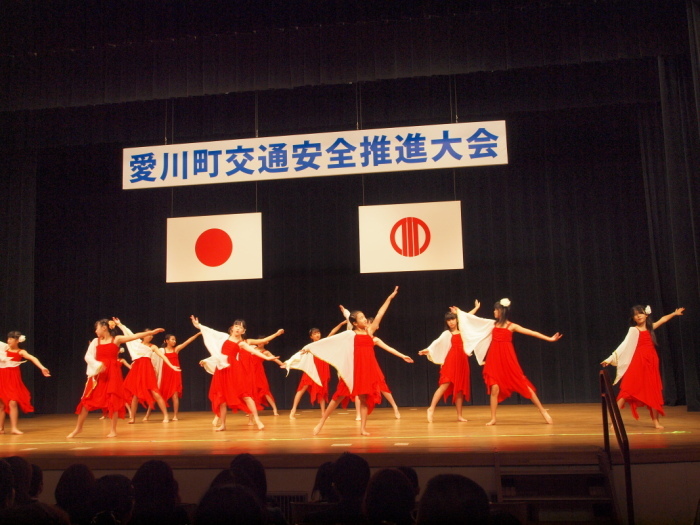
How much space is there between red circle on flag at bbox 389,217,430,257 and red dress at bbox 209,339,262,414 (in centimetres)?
284

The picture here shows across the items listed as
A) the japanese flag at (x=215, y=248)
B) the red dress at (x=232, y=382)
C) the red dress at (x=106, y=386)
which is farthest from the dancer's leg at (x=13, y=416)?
the japanese flag at (x=215, y=248)

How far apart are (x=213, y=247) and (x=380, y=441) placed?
4851mm

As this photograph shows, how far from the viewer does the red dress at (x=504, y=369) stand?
24.0 feet

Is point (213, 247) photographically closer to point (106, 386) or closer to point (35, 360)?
point (35, 360)

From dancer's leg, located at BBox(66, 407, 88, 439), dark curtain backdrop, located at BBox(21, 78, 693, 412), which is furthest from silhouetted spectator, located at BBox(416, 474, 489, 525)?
dark curtain backdrop, located at BBox(21, 78, 693, 412)

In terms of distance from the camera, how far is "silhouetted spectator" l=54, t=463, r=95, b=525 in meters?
2.90

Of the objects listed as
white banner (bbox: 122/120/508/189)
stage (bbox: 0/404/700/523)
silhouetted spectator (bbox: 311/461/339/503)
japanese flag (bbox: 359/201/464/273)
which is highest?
white banner (bbox: 122/120/508/189)

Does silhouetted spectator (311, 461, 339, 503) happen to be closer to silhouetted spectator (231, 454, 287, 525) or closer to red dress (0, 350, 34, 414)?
silhouetted spectator (231, 454, 287, 525)

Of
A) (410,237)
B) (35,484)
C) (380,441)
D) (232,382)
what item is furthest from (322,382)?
(35,484)

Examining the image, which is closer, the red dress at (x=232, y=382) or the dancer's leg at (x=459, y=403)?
the red dress at (x=232, y=382)

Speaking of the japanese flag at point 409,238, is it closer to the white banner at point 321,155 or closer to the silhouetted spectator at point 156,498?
the white banner at point 321,155

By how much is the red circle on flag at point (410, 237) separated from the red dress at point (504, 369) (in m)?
2.32

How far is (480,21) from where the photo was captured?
8.20 metres

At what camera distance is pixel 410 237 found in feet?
31.5
